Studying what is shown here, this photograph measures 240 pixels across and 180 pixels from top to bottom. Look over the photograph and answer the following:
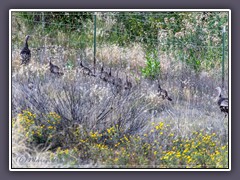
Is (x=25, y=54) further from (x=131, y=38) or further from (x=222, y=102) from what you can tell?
(x=222, y=102)

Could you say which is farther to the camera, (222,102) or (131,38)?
(131,38)

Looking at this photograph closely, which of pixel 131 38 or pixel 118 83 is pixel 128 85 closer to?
pixel 118 83

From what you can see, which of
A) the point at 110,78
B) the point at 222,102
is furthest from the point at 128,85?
the point at 222,102

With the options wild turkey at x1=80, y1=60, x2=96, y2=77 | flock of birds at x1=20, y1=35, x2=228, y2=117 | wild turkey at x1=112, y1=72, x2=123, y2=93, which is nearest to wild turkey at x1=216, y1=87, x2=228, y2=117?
flock of birds at x1=20, y1=35, x2=228, y2=117

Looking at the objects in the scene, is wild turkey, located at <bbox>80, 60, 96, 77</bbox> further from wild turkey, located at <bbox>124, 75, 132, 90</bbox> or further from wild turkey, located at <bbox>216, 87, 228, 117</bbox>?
wild turkey, located at <bbox>216, 87, 228, 117</bbox>

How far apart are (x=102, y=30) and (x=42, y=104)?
115 cm

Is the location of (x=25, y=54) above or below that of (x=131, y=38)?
below

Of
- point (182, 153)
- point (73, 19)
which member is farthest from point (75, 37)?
point (182, 153)

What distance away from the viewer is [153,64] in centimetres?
2167

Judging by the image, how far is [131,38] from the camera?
21797 mm

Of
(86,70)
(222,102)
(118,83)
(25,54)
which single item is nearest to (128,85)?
(118,83)

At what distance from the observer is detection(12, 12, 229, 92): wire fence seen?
21609mm

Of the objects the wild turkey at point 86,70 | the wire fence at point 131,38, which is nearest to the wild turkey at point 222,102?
the wire fence at point 131,38

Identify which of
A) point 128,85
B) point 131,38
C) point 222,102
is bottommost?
point 222,102
